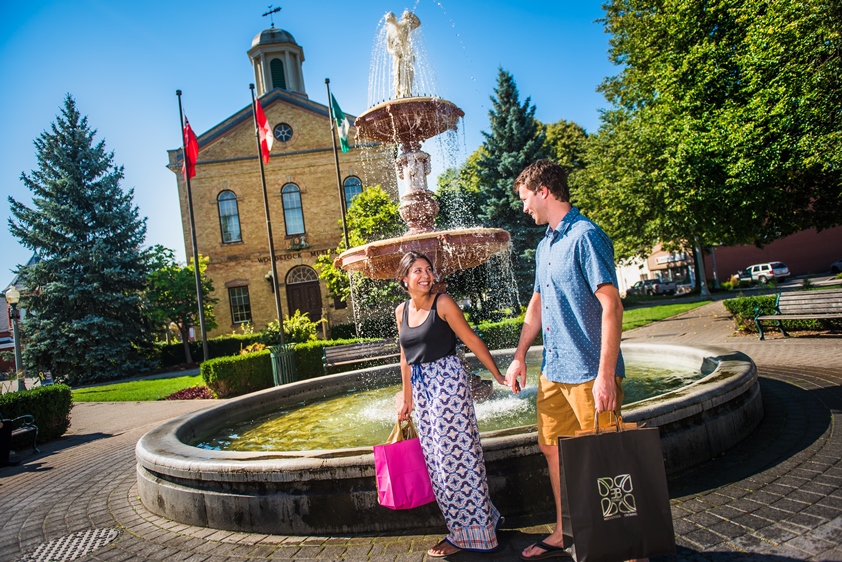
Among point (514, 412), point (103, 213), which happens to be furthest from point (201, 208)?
point (514, 412)

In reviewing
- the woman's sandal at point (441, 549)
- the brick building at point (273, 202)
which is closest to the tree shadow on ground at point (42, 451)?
the woman's sandal at point (441, 549)

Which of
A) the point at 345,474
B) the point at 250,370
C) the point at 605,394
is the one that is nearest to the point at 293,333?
the point at 250,370

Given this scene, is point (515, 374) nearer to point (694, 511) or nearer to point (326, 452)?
point (694, 511)

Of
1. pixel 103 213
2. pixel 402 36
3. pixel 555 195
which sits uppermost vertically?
pixel 103 213

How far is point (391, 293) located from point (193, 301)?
10106 mm

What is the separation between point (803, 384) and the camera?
6.52 metres

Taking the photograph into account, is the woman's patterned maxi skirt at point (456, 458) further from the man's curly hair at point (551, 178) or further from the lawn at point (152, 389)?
the lawn at point (152, 389)

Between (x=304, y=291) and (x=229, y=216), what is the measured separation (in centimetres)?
600

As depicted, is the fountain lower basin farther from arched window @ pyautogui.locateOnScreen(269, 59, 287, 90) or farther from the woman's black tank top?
arched window @ pyautogui.locateOnScreen(269, 59, 287, 90)

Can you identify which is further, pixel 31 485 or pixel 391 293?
pixel 391 293

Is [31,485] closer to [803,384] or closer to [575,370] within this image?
[575,370]

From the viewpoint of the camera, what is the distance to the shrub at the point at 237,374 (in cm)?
1275

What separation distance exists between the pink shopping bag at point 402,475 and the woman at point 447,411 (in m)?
0.06

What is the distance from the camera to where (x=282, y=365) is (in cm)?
1290
